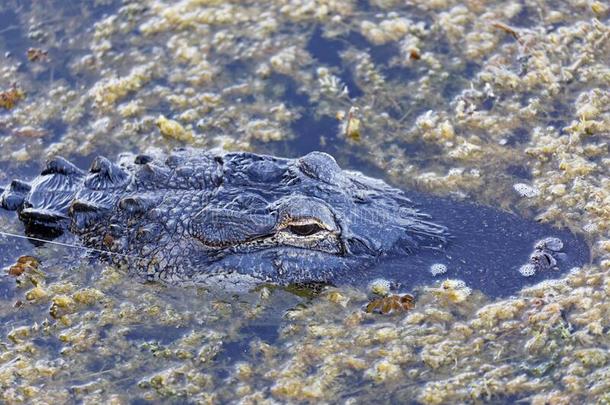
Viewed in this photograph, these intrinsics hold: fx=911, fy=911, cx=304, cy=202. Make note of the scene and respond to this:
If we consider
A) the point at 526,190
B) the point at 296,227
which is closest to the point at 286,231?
the point at 296,227

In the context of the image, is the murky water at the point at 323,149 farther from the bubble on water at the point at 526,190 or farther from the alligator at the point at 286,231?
the alligator at the point at 286,231

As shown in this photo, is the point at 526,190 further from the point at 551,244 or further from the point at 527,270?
the point at 527,270

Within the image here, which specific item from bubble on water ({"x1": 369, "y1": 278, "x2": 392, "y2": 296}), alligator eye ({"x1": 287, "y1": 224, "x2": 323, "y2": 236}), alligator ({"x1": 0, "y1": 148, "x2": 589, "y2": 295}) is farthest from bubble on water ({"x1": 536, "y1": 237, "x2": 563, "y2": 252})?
alligator eye ({"x1": 287, "y1": 224, "x2": 323, "y2": 236})

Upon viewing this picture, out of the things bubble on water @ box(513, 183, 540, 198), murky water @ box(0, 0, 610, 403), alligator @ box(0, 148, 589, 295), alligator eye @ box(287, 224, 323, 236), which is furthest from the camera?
bubble on water @ box(513, 183, 540, 198)

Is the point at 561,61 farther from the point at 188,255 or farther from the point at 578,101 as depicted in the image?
the point at 188,255

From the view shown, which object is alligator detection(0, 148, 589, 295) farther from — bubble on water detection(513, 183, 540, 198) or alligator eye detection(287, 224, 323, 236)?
bubble on water detection(513, 183, 540, 198)

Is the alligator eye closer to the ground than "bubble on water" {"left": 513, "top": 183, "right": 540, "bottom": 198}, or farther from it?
farther from it

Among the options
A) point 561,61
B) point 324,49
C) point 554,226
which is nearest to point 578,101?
point 561,61
